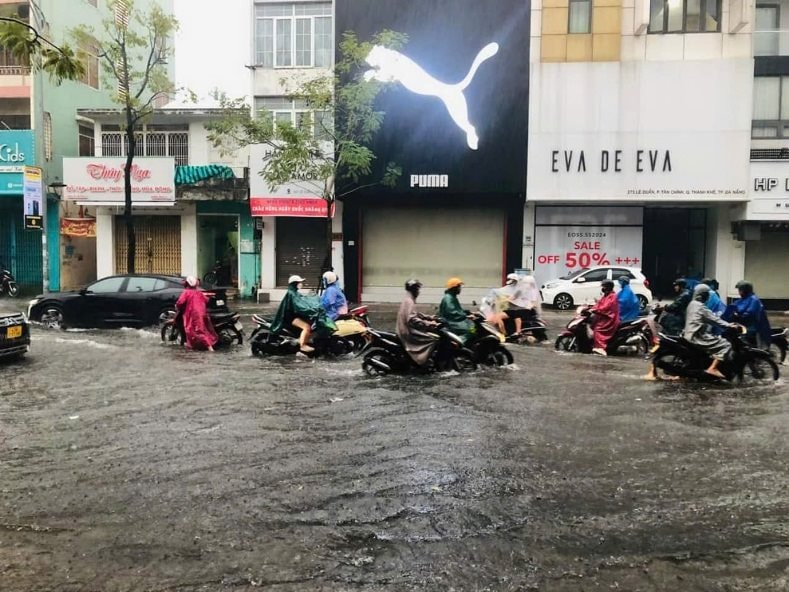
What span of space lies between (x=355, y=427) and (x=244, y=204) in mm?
18163

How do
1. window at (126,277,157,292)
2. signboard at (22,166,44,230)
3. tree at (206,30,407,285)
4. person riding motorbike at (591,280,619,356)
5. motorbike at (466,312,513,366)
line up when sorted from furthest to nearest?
1. signboard at (22,166,44,230)
2. tree at (206,30,407,285)
3. window at (126,277,157,292)
4. person riding motorbike at (591,280,619,356)
5. motorbike at (466,312,513,366)

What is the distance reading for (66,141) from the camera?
25875 mm

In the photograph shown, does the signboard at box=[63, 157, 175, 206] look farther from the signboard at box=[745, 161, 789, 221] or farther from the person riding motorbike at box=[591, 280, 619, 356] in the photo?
the signboard at box=[745, 161, 789, 221]

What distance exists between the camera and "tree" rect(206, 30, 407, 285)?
1881 cm

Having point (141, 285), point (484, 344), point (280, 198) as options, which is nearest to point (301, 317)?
point (484, 344)

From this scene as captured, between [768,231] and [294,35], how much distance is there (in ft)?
55.4

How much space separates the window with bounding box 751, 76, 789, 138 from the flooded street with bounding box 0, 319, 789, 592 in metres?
15.2

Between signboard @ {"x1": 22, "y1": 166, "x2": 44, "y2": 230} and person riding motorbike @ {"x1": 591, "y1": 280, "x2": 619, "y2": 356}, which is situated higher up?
signboard @ {"x1": 22, "y1": 166, "x2": 44, "y2": 230}

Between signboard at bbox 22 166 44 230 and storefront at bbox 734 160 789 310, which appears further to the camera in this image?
storefront at bbox 734 160 789 310

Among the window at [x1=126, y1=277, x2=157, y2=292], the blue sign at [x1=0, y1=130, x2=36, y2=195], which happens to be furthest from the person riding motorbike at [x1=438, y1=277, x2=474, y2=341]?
the blue sign at [x1=0, y1=130, x2=36, y2=195]

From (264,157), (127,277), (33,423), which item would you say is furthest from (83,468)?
(264,157)

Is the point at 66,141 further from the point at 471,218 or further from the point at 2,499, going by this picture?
the point at 2,499

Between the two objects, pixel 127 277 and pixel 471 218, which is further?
pixel 471 218

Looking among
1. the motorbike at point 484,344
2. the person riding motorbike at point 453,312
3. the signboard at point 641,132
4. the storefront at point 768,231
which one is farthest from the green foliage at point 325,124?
the storefront at point 768,231
